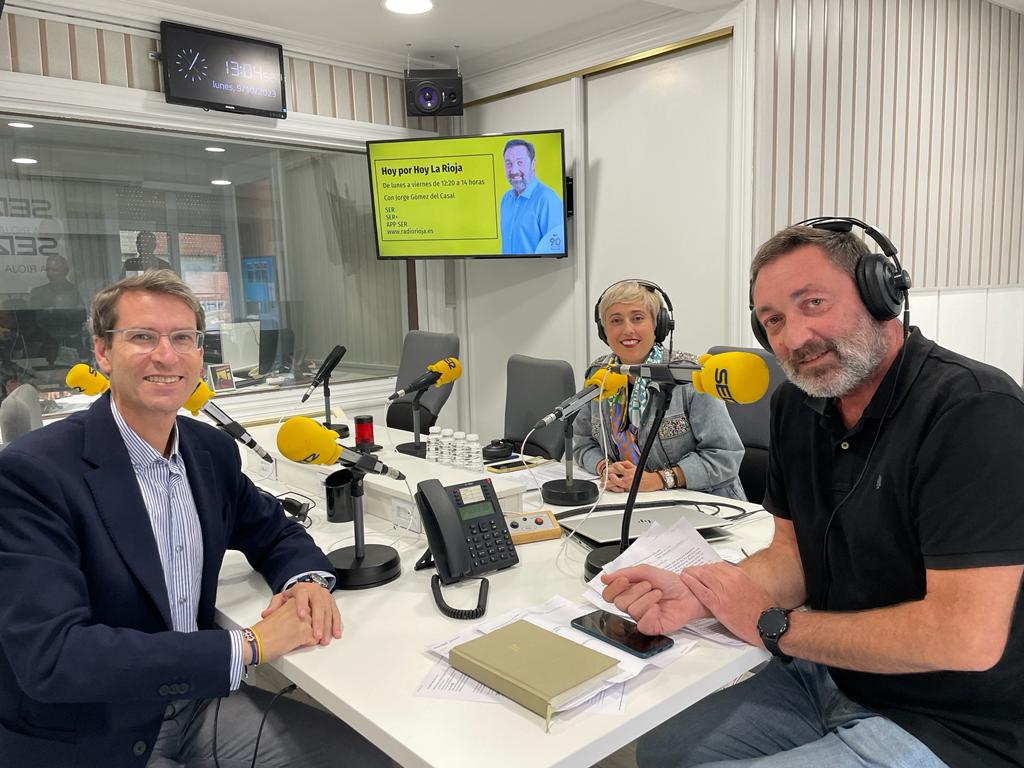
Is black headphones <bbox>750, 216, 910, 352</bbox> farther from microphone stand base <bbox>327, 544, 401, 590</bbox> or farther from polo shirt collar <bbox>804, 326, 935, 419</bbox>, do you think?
microphone stand base <bbox>327, 544, 401, 590</bbox>

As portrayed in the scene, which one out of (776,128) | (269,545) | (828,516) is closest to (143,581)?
(269,545)

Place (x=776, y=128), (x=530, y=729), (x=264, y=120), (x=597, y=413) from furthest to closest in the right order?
1. (x=264, y=120)
2. (x=776, y=128)
3. (x=597, y=413)
4. (x=530, y=729)

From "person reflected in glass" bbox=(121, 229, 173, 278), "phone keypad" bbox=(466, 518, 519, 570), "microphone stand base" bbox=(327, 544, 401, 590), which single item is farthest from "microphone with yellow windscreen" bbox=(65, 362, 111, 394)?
"person reflected in glass" bbox=(121, 229, 173, 278)

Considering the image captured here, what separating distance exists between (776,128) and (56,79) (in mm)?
3250

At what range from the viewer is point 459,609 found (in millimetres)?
1359

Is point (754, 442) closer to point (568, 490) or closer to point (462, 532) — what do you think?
point (568, 490)

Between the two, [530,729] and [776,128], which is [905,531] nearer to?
[530,729]

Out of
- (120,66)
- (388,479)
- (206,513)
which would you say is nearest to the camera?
(206,513)

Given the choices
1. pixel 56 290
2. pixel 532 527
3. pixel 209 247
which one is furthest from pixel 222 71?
pixel 532 527

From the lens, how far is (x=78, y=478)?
1.21 meters

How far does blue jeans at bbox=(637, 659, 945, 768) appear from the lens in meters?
1.15

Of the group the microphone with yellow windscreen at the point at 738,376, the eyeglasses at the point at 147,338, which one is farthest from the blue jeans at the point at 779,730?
the eyeglasses at the point at 147,338

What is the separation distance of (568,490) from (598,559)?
523 mm

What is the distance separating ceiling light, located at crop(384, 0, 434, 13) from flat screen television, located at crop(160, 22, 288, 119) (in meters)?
0.77
